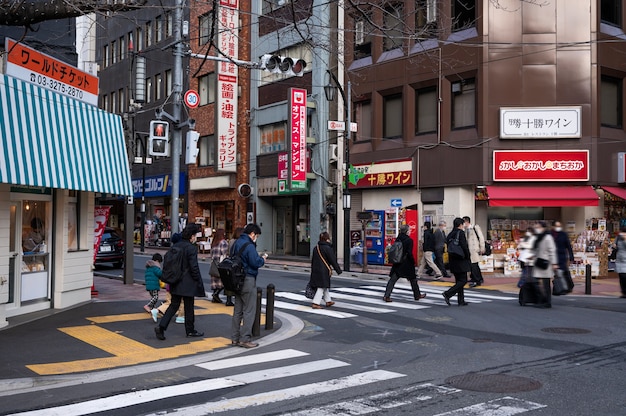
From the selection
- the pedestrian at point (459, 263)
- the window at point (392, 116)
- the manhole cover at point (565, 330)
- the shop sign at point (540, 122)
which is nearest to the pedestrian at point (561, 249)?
the pedestrian at point (459, 263)

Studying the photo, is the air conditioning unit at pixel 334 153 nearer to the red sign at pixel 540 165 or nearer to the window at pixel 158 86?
the red sign at pixel 540 165

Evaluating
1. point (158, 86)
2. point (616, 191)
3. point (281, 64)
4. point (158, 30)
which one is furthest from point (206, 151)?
point (281, 64)

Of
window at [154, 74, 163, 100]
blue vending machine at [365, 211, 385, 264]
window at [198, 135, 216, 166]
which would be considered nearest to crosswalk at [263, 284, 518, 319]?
blue vending machine at [365, 211, 385, 264]

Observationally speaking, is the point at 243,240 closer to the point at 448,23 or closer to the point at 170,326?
the point at 170,326

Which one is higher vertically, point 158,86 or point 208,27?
point 158,86

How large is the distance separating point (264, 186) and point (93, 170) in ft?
69.6

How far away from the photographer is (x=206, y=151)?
3784 centimetres

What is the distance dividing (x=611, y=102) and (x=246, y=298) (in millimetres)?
18511

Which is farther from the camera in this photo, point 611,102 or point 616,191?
point 611,102

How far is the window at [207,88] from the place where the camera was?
37312 millimetres

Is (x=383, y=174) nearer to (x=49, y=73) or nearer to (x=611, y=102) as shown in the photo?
(x=611, y=102)

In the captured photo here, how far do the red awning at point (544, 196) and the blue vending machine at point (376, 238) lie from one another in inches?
185

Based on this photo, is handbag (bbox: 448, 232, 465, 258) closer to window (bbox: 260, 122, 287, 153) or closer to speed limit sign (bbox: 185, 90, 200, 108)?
speed limit sign (bbox: 185, 90, 200, 108)

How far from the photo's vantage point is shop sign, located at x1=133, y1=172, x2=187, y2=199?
40.1 m
